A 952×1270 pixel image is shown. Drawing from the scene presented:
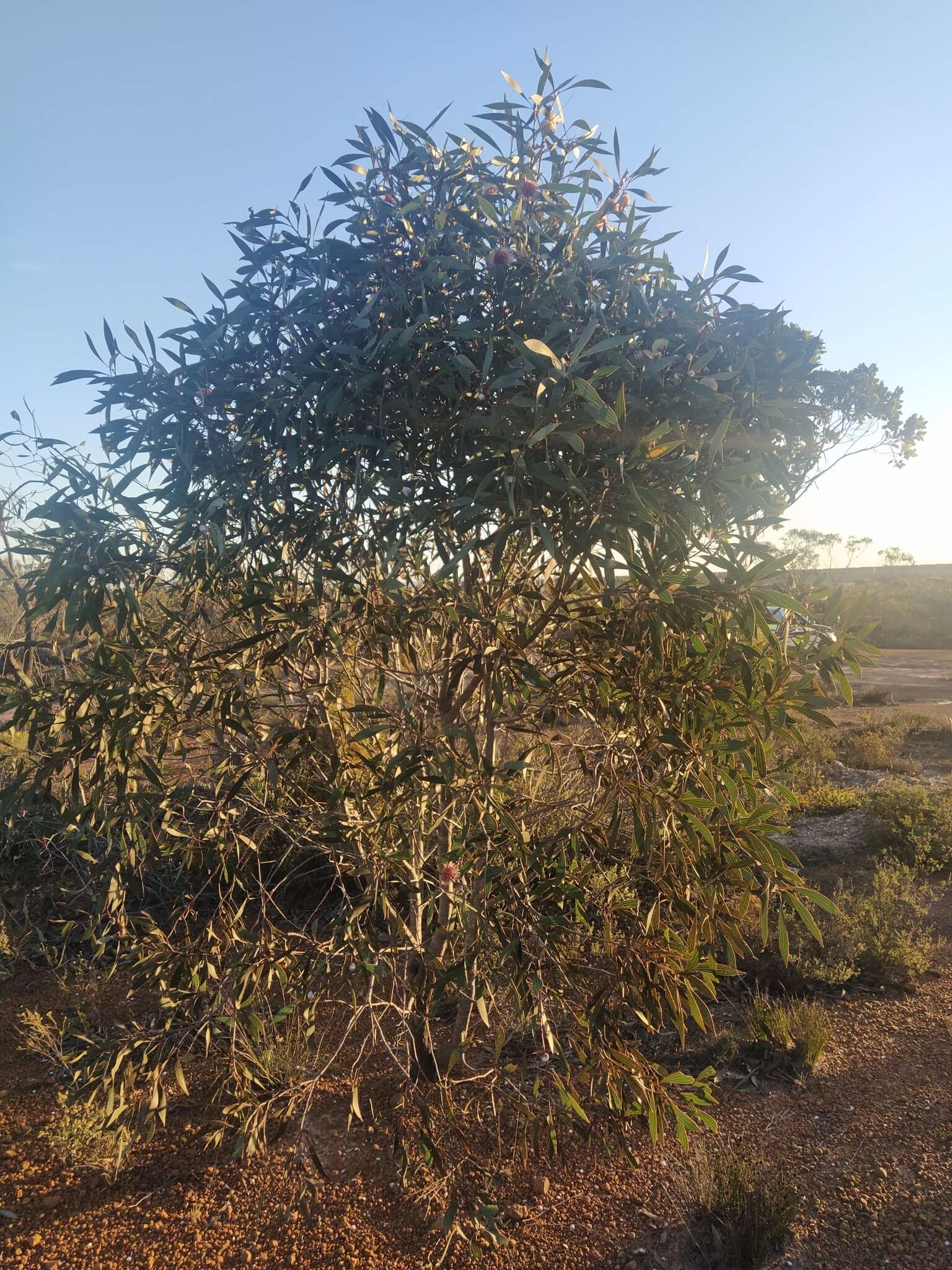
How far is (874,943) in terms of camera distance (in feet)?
13.4

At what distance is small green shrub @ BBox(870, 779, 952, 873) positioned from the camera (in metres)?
5.48

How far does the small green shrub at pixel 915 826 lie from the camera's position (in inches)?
216

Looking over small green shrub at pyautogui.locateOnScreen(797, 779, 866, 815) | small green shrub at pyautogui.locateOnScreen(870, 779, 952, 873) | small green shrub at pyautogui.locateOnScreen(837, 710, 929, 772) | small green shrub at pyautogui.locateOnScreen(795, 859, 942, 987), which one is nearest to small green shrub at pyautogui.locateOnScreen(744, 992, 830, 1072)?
small green shrub at pyautogui.locateOnScreen(795, 859, 942, 987)

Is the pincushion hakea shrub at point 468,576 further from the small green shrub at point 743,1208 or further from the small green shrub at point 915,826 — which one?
the small green shrub at point 915,826

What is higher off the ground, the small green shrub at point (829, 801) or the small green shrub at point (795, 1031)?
the small green shrub at point (795, 1031)

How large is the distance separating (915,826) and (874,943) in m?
1.99

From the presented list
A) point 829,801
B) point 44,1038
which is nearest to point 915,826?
point 829,801

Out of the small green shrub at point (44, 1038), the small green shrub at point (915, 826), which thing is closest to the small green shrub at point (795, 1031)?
the small green shrub at point (915, 826)

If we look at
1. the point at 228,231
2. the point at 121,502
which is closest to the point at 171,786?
the point at 121,502

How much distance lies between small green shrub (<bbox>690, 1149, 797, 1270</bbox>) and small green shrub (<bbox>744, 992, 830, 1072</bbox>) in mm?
765

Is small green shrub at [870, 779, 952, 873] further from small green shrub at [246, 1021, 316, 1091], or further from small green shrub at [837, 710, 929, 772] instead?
small green shrub at [246, 1021, 316, 1091]

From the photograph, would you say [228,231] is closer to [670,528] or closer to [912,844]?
[670,528]

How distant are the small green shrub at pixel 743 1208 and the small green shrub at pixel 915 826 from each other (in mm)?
3652

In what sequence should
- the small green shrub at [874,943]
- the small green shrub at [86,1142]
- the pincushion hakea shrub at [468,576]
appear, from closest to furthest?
the pincushion hakea shrub at [468,576] < the small green shrub at [86,1142] < the small green shrub at [874,943]
